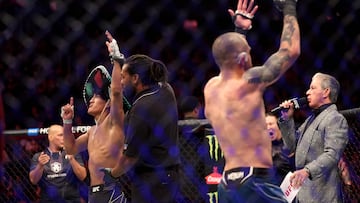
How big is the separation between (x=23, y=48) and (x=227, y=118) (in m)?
1.94

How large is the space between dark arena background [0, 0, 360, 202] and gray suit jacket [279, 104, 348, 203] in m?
0.56

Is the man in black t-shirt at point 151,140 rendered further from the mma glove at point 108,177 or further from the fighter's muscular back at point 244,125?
the fighter's muscular back at point 244,125

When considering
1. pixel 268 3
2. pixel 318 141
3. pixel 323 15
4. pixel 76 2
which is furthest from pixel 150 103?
pixel 323 15

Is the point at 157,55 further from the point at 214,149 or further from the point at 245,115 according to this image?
the point at 245,115

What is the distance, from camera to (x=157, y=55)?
17.5 ft

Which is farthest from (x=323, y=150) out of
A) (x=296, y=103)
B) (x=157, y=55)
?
(x=157, y=55)

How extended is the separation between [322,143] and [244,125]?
1.03m

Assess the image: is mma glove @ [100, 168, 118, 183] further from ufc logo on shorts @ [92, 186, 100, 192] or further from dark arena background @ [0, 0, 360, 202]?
dark arena background @ [0, 0, 360, 202]

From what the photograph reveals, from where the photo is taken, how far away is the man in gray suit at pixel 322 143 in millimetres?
3627

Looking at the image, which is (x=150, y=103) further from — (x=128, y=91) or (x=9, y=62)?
(x=9, y=62)

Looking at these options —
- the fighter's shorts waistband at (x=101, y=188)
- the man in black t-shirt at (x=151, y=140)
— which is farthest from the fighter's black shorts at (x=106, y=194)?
the man in black t-shirt at (x=151, y=140)

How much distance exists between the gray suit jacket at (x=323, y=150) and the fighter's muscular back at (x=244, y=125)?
88cm

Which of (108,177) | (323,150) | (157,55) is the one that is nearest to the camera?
(108,177)

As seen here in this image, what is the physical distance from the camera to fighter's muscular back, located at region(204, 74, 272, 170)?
279 centimetres
